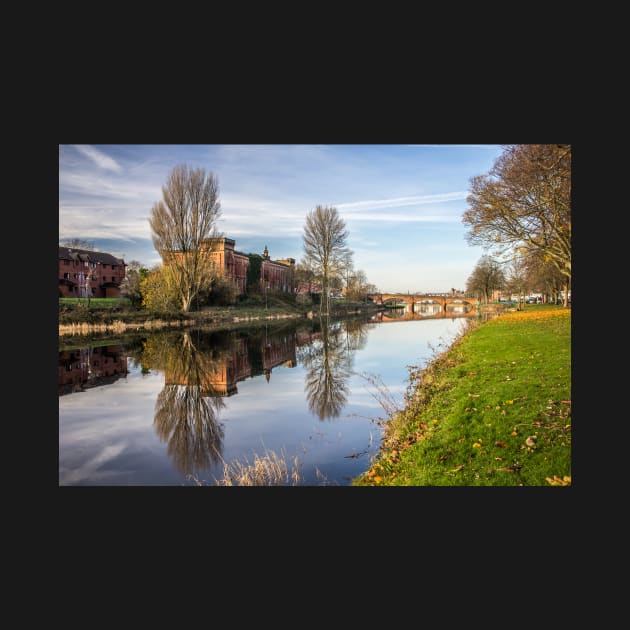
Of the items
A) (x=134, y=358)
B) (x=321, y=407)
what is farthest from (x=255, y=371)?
(x=134, y=358)

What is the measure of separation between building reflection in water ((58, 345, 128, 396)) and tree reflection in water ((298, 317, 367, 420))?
16.4ft

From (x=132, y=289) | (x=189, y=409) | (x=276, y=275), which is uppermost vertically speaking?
(x=276, y=275)

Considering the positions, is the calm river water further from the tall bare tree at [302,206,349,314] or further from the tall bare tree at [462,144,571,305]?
the tall bare tree at [302,206,349,314]

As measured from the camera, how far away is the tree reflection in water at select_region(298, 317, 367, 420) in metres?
7.27

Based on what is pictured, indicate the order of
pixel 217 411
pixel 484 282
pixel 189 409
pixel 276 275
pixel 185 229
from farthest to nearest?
pixel 276 275 < pixel 484 282 < pixel 185 229 < pixel 189 409 < pixel 217 411

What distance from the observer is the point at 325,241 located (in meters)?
22.2

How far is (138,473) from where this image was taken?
4.77 m

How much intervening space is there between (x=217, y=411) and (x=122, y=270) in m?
16.7

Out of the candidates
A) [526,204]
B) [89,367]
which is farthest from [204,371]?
[526,204]

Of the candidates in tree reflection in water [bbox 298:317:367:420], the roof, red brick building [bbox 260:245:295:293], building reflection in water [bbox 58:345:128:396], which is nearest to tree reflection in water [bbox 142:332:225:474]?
building reflection in water [bbox 58:345:128:396]

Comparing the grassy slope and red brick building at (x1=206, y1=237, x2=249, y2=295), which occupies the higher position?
red brick building at (x1=206, y1=237, x2=249, y2=295)

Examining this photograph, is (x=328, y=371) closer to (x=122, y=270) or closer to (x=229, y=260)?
(x=122, y=270)

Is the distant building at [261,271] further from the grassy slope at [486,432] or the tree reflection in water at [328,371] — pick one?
the grassy slope at [486,432]

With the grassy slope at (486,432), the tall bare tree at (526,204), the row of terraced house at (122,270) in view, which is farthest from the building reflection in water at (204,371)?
the tall bare tree at (526,204)
